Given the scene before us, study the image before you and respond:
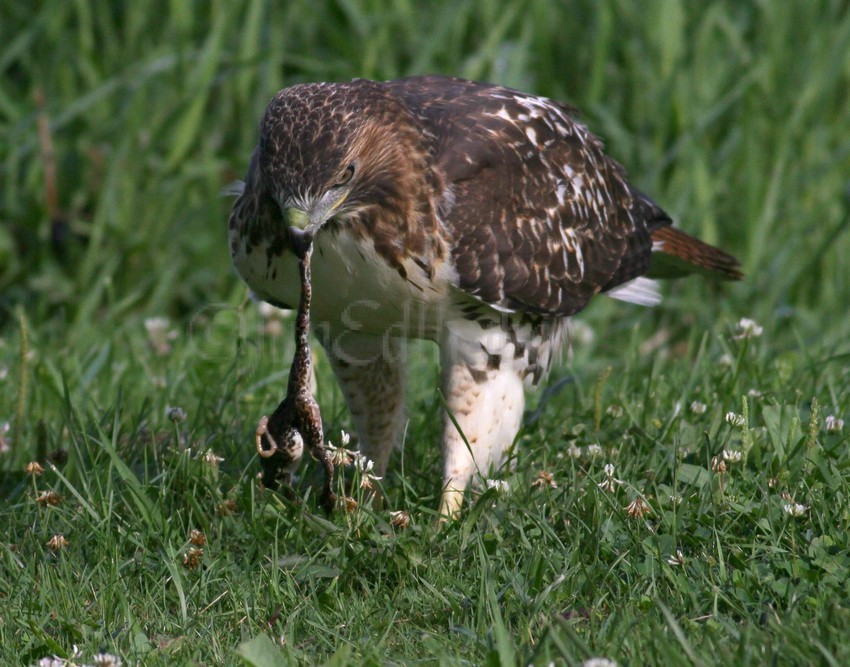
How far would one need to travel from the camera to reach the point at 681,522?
11.9 ft

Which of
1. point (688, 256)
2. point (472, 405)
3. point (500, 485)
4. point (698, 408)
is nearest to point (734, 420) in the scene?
point (698, 408)

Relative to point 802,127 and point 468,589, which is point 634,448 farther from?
point 802,127

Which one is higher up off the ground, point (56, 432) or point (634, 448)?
point (634, 448)

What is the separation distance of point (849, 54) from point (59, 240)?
15.4 feet

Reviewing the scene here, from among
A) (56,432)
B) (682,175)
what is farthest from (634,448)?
(682,175)

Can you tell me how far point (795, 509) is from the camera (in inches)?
Result: 140

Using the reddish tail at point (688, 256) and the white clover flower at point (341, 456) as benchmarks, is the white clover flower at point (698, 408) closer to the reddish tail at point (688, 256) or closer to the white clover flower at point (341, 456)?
the reddish tail at point (688, 256)

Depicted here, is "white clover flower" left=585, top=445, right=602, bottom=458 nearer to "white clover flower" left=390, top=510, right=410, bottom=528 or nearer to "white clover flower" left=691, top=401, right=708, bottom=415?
"white clover flower" left=691, top=401, right=708, bottom=415

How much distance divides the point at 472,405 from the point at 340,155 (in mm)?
1023

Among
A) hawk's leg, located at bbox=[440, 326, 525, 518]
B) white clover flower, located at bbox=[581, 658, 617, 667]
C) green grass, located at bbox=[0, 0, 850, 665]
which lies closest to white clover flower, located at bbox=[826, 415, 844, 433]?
green grass, located at bbox=[0, 0, 850, 665]

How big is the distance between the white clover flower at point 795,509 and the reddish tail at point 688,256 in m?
1.92

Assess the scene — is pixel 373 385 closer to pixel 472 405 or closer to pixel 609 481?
pixel 472 405

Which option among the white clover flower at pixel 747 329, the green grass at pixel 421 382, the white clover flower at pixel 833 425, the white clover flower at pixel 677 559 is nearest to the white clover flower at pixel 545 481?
the green grass at pixel 421 382

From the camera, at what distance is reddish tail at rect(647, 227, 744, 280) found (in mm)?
5352
